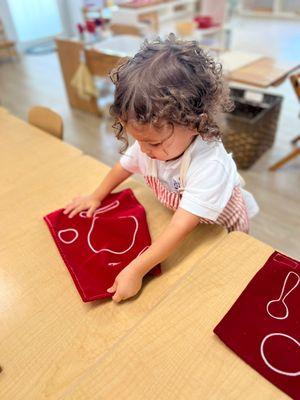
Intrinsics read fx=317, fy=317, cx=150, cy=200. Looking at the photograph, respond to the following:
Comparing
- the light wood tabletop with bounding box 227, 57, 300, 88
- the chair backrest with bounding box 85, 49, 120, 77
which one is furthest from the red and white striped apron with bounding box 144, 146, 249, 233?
the chair backrest with bounding box 85, 49, 120, 77

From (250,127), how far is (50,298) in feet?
5.15

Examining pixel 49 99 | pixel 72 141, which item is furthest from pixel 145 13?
pixel 72 141

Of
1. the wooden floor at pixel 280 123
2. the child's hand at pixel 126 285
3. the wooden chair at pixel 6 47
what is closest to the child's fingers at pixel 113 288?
the child's hand at pixel 126 285

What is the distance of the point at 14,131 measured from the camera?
1315mm

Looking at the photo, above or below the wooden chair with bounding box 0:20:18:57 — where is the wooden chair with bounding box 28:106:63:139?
above

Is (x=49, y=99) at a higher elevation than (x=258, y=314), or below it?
below

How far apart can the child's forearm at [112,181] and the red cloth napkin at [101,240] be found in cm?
2

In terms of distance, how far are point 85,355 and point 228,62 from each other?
5.76 ft

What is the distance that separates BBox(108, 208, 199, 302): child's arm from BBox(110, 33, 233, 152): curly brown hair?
198 millimetres

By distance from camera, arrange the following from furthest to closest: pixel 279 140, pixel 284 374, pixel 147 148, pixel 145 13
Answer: pixel 145 13 < pixel 279 140 < pixel 147 148 < pixel 284 374

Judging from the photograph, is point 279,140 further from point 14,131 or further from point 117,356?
point 117,356

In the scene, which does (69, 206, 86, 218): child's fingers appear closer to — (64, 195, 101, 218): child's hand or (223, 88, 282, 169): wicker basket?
(64, 195, 101, 218): child's hand

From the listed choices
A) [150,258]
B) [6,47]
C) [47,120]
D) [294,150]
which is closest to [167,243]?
[150,258]

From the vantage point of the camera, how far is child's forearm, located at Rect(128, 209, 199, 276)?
2.13 ft
